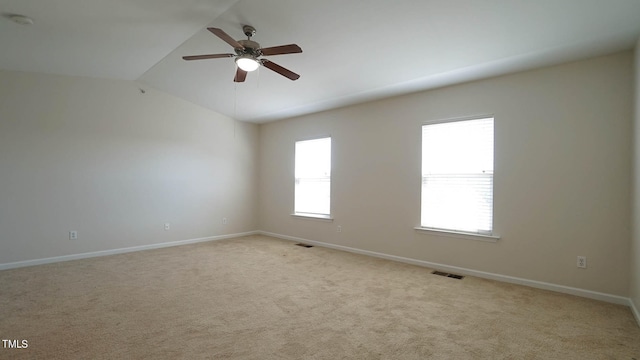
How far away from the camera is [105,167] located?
4902 mm

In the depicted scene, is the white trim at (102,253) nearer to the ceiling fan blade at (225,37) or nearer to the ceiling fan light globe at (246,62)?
the ceiling fan light globe at (246,62)

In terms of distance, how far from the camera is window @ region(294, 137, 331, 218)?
571 cm

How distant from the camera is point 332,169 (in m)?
5.54

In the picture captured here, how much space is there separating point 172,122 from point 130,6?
3.03 meters

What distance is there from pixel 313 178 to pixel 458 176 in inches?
109

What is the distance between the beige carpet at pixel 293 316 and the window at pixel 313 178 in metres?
1.81

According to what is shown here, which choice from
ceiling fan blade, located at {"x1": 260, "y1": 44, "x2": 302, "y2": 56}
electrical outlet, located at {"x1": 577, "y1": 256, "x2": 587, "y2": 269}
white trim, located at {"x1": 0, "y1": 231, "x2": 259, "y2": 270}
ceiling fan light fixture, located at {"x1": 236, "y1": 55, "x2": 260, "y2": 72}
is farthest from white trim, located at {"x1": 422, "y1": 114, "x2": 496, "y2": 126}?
white trim, located at {"x1": 0, "y1": 231, "x2": 259, "y2": 270}

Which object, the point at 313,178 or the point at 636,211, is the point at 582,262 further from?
the point at 313,178

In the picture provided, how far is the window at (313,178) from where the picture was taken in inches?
225

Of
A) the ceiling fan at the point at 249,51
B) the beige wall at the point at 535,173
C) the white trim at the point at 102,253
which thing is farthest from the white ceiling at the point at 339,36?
the white trim at the point at 102,253

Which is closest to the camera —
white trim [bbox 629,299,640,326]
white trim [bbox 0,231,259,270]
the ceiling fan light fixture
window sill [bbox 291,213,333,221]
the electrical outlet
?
white trim [bbox 629,299,640,326]

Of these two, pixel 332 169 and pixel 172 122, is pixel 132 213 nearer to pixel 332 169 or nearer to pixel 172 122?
pixel 172 122

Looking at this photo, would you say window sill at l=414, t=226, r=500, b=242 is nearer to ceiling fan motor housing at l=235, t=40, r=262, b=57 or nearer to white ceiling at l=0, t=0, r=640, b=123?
white ceiling at l=0, t=0, r=640, b=123

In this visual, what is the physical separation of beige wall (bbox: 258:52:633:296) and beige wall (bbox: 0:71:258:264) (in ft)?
10.7
